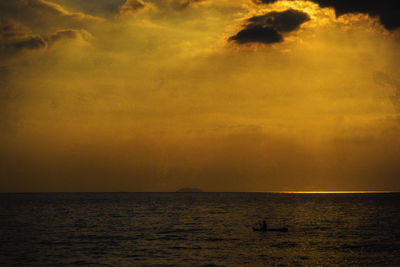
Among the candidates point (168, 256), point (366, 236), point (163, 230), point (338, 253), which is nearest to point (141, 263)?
point (168, 256)

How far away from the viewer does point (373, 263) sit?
47219 mm

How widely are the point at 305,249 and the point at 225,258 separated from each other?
12288 mm

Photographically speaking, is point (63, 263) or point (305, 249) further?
point (305, 249)

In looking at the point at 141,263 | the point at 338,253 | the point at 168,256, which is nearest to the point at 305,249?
the point at 338,253

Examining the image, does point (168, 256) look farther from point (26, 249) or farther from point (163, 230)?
point (163, 230)

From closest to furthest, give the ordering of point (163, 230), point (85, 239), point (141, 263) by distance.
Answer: point (141, 263) < point (85, 239) < point (163, 230)

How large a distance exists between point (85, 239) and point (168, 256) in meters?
21.7

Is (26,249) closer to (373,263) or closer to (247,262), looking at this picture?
(247,262)

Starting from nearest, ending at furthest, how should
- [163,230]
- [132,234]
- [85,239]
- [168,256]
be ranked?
[168,256]
[85,239]
[132,234]
[163,230]

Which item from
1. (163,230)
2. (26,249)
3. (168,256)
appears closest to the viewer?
(168,256)

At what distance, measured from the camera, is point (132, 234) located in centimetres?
7512

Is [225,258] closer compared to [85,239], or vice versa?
[225,258]

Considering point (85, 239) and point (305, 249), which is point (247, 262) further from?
point (85, 239)

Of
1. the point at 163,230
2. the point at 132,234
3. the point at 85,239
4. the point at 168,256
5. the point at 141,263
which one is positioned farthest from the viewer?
the point at 163,230
